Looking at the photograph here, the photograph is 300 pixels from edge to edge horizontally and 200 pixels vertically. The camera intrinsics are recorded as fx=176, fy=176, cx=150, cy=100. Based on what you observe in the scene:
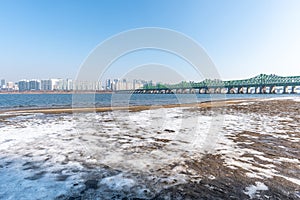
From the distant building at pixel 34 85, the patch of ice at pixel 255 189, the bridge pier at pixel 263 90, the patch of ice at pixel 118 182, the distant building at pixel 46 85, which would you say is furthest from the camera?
the distant building at pixel 46 85

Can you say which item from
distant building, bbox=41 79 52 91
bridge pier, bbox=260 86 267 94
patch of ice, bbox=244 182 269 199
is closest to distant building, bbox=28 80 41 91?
distant building, bbox=41 79 52 91

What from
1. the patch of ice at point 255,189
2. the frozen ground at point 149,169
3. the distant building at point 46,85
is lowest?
the frozen ground at point 149,169

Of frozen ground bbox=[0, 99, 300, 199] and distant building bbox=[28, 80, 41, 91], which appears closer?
frozen ground bbox=[0, 99, 300, 199]

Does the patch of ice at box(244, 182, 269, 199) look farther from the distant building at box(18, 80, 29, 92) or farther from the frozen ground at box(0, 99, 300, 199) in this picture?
the distant building at box(18, 80, 29, 92)

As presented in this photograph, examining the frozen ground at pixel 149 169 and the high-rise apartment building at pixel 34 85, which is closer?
the frozen ground at pixel 149 169

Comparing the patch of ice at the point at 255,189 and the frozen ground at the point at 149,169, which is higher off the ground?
the patch of ice at the point at 255,189

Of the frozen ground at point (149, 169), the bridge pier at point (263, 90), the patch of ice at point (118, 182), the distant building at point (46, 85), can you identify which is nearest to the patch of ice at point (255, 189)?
the frozen ground at point (149, 169)

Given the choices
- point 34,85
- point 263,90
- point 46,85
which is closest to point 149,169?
point 263,90

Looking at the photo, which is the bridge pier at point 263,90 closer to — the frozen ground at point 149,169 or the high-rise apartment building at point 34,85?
the frozen ground at point 149,169

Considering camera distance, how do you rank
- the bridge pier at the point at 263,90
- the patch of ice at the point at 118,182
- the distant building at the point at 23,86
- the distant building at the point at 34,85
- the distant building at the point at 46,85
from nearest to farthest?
1. the patch of ice at the point at 118,182
2. the bridge pier at the point at 263,90
3. the distant building at the point at 23,86
4. the distant building at the point at 34,85
5. the distant building at the point at 46,85

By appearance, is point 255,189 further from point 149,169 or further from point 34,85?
point 34,85

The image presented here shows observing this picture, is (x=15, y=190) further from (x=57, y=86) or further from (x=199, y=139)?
(x=57, y=86)

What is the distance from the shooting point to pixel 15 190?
304 centimetres

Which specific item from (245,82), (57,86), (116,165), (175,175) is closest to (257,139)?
(175,175)
